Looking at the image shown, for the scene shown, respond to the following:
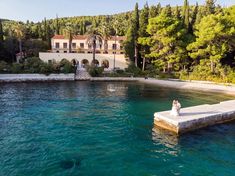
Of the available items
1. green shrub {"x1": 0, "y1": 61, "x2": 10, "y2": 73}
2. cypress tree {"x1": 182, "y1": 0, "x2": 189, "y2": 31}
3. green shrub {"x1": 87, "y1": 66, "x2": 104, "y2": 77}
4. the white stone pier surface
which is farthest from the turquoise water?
cypress tree {"x1": 182, "y1": 0, "x2": 189, "y2": 31}

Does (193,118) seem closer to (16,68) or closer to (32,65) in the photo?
(32,65)

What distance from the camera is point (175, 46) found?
49125mm

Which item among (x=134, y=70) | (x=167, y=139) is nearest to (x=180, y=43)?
(x=134, y=70)

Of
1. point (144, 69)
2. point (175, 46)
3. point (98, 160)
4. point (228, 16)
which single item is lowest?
point (98, 160)

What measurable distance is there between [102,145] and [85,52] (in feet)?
192

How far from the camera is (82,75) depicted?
49.4m

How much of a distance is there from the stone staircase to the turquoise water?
25233mm

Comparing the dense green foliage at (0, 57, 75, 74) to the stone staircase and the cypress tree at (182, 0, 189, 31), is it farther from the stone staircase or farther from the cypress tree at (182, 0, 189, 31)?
the cypress tree at (182, 0, 189, 31)

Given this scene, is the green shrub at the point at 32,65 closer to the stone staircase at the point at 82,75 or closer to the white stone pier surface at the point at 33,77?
the white stone pier surface at the point at 33,77

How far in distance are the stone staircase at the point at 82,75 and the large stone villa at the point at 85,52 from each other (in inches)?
212

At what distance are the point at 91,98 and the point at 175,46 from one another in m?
28.0

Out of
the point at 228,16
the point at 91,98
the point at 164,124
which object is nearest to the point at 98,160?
the point at 164,124

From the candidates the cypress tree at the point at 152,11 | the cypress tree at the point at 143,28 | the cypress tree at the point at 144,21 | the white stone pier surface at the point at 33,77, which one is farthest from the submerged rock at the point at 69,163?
the cypress tree at the point at 152,11

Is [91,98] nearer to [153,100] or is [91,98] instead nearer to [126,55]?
[153,100]
